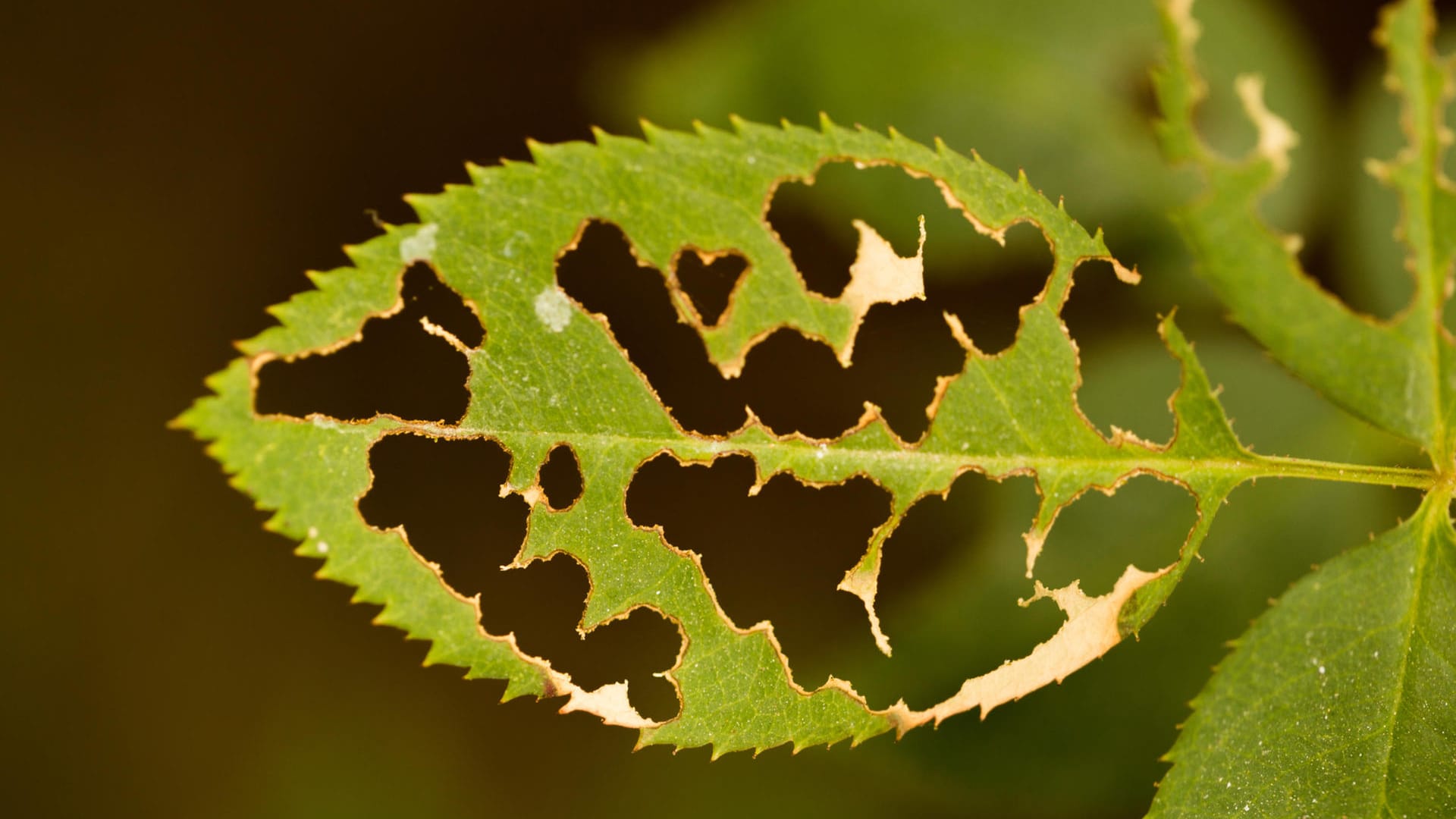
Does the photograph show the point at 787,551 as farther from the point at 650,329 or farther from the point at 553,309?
the point at 553,309

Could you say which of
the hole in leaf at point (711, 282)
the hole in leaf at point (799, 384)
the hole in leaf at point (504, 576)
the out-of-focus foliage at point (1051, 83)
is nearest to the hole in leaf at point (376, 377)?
the hole in leaf at point (504, 576)

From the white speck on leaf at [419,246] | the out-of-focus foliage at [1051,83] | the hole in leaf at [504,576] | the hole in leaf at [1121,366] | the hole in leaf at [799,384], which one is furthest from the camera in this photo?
the out-of-focus foliage at [1051,83]

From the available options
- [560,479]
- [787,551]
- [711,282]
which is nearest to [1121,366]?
Result: [787,551]

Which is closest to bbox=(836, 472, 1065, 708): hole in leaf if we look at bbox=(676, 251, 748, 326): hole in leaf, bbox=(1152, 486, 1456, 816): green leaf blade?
bbox=(1152, 486, 1456, 816): green leaf blade

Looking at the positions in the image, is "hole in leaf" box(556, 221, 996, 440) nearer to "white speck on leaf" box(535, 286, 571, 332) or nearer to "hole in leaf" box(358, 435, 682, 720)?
"white speck on leaf" box(535, 286, 571, 332)

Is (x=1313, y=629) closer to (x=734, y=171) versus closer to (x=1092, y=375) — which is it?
(x=1092, y=375)

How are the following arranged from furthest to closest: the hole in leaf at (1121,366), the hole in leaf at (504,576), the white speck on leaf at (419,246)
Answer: the hole in leaf at (1121,366), the hole in leaf at (504,576), the white speck on leaf at (419,246)

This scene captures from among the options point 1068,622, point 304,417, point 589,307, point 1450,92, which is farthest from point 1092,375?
point 304,417

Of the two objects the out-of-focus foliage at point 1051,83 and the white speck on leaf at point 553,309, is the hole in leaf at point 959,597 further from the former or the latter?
the white speck on leaf at point 553,309
